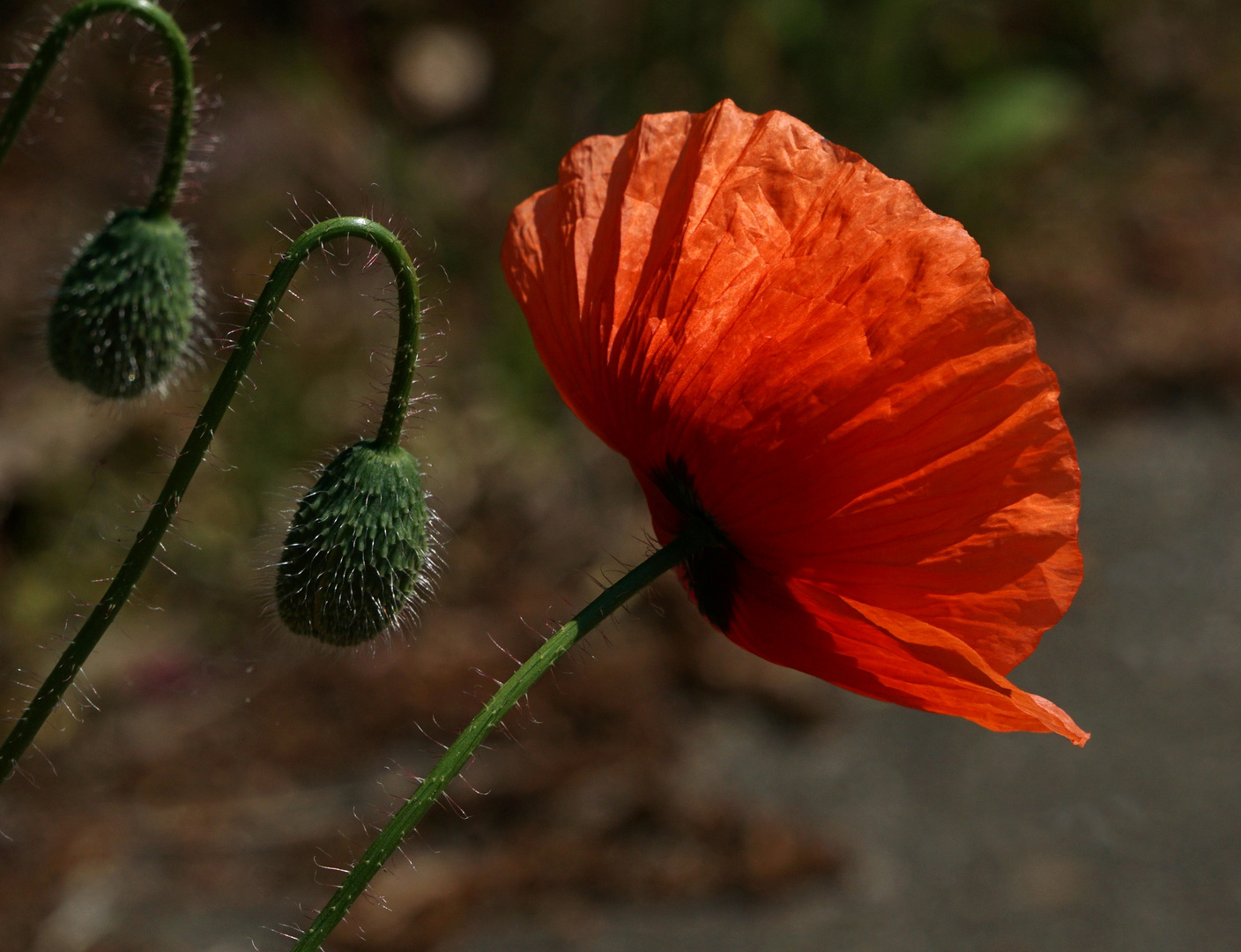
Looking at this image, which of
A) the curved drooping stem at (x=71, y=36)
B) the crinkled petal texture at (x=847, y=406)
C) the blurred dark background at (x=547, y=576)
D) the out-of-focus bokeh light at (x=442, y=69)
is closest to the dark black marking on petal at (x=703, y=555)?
the crinkled petal texture at (x=847, y=406)

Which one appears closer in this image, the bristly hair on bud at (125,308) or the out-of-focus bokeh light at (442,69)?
the bristly hair on bud at (125,308)

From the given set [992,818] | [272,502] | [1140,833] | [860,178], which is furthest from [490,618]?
[860,178]

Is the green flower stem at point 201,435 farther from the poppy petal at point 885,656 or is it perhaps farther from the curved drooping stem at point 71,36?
the poppy petal at point 885,656

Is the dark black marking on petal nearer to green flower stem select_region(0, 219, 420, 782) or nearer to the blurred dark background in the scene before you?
green flower stem select_region(0, 219, 420, 782)

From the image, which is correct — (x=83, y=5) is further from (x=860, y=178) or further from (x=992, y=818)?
(x=992, y=818)

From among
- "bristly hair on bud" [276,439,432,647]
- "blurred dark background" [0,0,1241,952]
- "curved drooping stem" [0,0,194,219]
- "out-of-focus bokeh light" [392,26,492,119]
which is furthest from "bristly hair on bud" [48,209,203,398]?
"out-of-focus bokeh light" [392,26,492,119]
